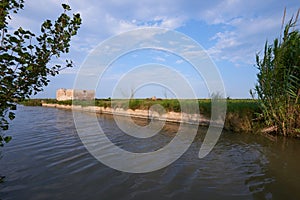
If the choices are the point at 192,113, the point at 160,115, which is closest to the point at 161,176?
the point at 192,113

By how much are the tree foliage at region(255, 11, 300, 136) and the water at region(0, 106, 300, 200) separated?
139 cm

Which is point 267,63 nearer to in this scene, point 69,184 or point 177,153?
point 177,153

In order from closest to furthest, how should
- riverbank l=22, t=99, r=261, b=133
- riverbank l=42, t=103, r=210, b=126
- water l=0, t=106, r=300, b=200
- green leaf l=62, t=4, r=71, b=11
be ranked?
green leaf l=62, t=4, r=71, b=11
water l=0, t=106, r=300, b=200
riverbank l=22, t=99, r=261, b=133
riverbank l=42, t=103, r=210, b=126

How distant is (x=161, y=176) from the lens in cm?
416

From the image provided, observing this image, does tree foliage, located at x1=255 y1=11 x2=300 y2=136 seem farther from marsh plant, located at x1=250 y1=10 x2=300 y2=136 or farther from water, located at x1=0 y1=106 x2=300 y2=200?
water, located at x1=0 y1=106 x2=300 y2=200

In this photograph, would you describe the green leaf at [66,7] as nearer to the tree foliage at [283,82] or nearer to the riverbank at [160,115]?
the tree foliage at [283,82]

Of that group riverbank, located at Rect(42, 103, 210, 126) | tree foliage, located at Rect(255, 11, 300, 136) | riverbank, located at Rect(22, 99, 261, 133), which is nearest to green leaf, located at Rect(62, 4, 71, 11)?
riverbank, located at Rect(22, 99, 261, 133)

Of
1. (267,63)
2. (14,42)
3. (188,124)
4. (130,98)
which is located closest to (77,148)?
(14,42)

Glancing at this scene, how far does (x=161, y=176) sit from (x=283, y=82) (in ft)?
19.9

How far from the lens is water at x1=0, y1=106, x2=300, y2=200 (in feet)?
11.0

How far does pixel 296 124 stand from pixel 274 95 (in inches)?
52.4

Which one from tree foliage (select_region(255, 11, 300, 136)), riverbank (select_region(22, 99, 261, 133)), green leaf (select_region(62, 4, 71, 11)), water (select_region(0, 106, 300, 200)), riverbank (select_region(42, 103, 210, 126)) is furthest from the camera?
riverbank (select_region(42, 103, 210, 126))

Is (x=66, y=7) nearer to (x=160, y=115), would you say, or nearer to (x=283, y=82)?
(x=283, y=82)

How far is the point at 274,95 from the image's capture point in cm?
751
